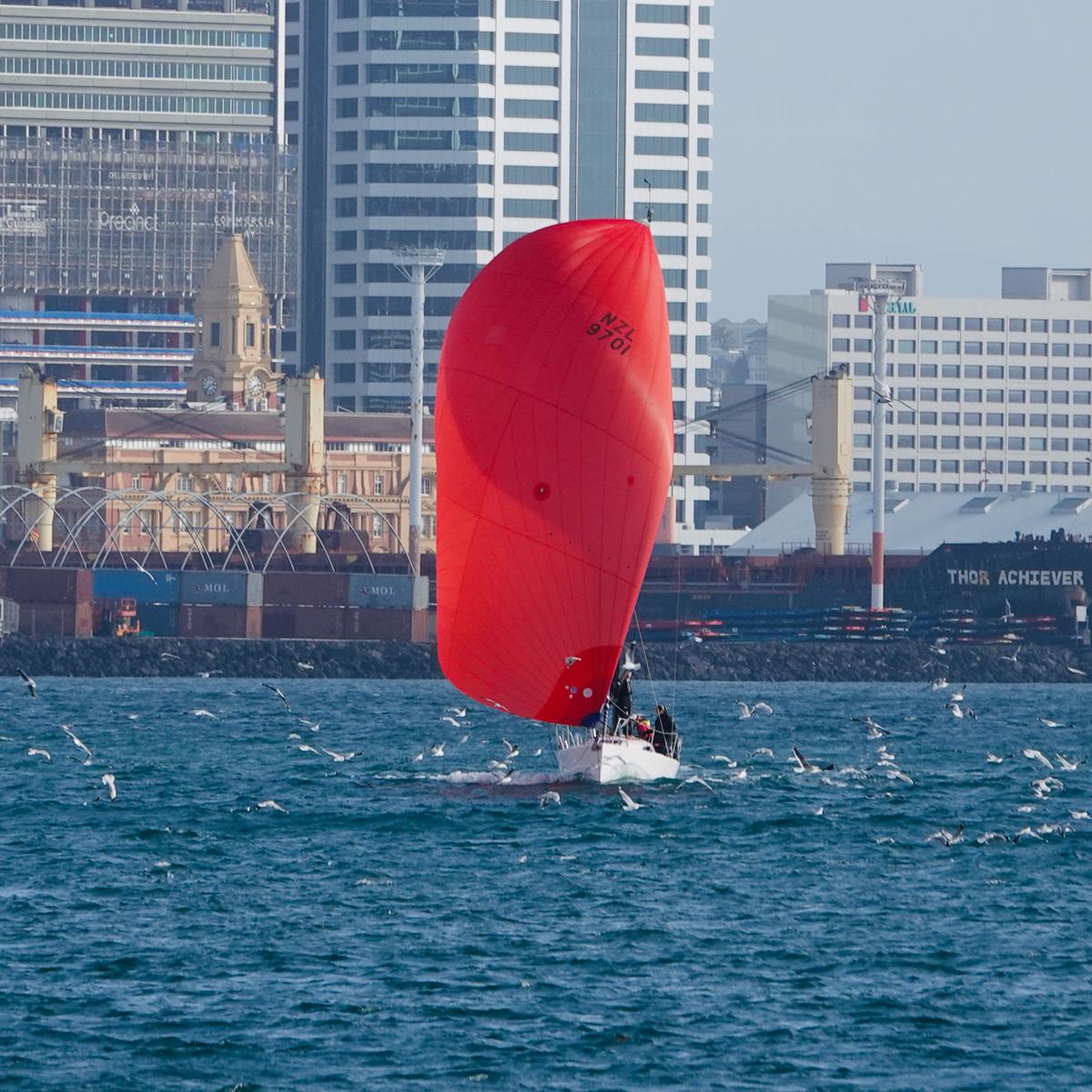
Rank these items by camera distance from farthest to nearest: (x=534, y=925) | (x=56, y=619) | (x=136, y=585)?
(x=136, y=585), (x=56, y=619), (x=534, y=925)

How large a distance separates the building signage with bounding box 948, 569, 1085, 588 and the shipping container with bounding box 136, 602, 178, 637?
41336 millimetres

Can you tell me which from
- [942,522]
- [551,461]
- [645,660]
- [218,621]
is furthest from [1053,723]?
[942,522]

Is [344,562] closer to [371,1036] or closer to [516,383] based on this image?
[516,383]

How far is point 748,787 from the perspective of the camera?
200ft

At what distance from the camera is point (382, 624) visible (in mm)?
133750

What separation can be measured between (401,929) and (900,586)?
10164cm

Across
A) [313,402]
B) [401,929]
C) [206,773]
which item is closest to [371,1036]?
[401,929]

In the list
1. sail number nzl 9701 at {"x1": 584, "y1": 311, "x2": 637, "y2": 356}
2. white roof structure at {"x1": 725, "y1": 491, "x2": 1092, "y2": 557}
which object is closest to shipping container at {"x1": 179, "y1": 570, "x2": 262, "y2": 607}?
white roof structure at {"x1": 725, "y1": 491, "x2": 1092, "y2": 557}

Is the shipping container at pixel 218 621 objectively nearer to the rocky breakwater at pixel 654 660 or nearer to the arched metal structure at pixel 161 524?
the rocky breakwater at pixel 654 660

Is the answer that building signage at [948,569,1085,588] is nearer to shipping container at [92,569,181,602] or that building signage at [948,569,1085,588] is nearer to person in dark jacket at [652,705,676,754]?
shipping container at [92,569,181,602]

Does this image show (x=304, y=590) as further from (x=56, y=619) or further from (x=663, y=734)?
(x=663, y=734)

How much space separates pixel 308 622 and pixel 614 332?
3286 inches

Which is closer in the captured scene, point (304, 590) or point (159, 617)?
point (304, 590)

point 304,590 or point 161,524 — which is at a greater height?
point 161,524
